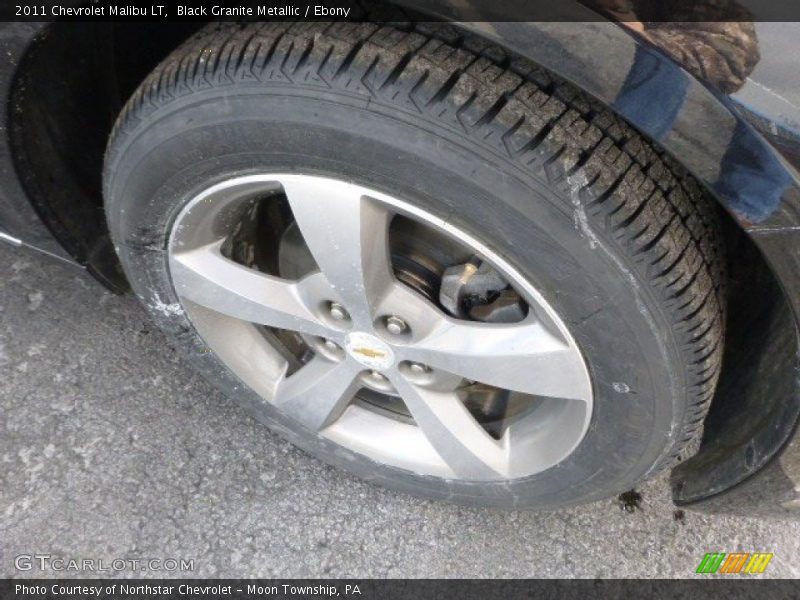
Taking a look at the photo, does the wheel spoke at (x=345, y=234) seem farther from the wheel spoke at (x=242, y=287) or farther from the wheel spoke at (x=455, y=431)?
the wheel spoke at (x=455, y=431)

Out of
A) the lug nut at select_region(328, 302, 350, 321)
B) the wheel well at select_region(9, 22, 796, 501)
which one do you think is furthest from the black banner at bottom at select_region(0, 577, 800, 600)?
the lug nut at select_region(328, 302, 350, 321)

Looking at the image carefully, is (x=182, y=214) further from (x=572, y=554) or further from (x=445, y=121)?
(x=572, y=554)

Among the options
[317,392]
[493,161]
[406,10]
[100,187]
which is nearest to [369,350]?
[317,392]

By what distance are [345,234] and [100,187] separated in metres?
0.81

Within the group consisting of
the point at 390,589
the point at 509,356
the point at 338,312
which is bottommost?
the point at 390,589

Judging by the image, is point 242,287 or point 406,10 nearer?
point 406,10

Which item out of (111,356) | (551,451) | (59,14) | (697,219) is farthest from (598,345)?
(111,356)

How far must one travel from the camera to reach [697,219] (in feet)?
4.22

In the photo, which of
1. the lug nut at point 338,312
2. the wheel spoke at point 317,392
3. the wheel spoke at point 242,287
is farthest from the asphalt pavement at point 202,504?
the lug nut at point 338,312

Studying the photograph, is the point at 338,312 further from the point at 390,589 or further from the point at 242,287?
the point at 390,589

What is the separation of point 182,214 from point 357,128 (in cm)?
46

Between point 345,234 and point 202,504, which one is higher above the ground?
point 345,234

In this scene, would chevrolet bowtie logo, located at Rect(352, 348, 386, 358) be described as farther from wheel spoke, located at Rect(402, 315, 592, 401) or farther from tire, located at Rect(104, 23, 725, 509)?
tire, located at Rect(104, 23, 725, 509)

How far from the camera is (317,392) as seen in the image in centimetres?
178
